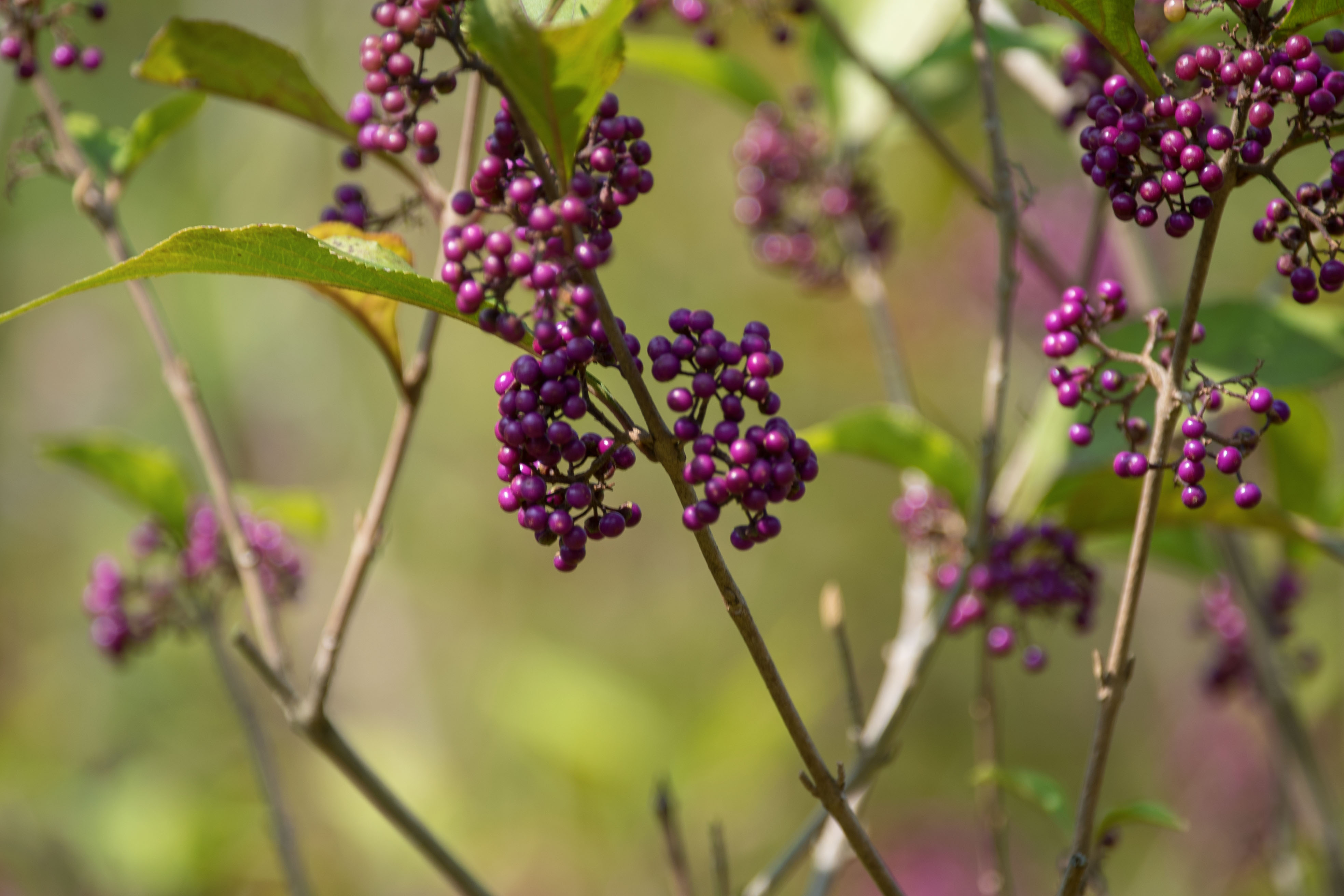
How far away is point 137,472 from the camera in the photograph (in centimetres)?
198

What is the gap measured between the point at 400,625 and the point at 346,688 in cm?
60

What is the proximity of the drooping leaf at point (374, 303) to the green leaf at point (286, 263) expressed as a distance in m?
0.08

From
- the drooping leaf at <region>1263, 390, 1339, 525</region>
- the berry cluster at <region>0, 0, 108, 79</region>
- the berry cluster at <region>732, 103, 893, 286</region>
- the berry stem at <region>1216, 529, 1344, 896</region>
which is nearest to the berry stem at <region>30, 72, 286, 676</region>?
the berry cluster at <region>0, 0, 108, 79</region>

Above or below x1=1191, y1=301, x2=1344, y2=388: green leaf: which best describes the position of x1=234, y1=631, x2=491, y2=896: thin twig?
below

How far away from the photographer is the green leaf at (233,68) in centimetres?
134

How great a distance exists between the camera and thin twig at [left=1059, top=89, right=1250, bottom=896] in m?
0.96

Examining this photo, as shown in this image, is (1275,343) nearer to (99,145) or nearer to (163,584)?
(99,145)

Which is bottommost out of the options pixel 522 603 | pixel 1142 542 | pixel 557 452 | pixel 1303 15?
pixel 522 603

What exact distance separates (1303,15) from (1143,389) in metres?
0.37

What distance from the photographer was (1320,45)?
1.08 meters

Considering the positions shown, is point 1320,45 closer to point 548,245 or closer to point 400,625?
point 548,245

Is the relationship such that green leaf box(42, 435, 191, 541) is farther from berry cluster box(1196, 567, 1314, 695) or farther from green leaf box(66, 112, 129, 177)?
berry cluster box(1196, 567, 1314, 695)

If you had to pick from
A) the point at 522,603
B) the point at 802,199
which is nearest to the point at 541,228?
the point at 802,199

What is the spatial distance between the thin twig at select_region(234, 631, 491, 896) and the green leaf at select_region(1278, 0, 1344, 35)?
1.22 meters
